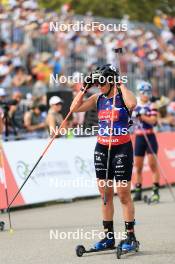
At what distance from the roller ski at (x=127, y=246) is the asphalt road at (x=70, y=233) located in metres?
0.07

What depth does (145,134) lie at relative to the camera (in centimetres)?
1451

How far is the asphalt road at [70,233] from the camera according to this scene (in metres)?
8.34

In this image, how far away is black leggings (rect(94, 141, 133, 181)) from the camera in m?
8.53

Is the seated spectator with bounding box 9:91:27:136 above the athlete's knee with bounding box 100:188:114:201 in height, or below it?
above

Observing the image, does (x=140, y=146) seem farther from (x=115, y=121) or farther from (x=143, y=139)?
(x=115, y=121)

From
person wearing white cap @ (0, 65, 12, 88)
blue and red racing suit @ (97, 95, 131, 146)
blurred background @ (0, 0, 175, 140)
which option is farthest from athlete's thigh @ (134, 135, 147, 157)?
blue and red racing suit @ (97, 95, 131, 146)

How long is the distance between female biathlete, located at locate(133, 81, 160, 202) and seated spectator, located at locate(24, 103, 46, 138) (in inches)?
111

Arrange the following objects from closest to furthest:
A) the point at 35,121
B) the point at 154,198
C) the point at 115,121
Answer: the point at 115,121 → the point at 154,198 → the point at 35,121

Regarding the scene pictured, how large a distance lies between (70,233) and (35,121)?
731cm

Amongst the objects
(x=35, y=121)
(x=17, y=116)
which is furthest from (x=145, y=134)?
(x=17, y=116)

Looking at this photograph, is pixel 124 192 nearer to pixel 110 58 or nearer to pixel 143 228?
pixel 143 228

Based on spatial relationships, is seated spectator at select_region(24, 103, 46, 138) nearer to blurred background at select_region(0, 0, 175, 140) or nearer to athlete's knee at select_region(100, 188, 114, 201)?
blurred background at select_region(0, 0, 175, 140)

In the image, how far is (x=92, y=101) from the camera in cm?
872

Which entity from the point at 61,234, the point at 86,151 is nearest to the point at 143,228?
the point at 61,234
